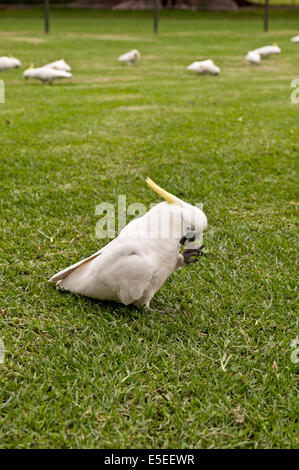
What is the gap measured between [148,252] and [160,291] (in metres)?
0.48

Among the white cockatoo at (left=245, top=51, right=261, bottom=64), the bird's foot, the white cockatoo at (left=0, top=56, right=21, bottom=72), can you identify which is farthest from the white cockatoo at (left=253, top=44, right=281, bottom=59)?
the bird's foot

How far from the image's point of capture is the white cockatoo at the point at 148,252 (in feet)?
6.23

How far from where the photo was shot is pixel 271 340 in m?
1.99

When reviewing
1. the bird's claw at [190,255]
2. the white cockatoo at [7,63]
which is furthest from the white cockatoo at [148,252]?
the white cockatoo at [7,63]

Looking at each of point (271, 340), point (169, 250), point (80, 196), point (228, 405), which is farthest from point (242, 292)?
point (80, 196)

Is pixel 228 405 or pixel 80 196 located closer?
pixel 228 405

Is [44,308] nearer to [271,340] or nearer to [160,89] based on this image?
[271,340]

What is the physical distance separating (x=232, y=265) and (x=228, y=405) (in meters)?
1.06

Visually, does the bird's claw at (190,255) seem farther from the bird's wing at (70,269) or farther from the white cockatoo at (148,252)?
the bird's wing at (70,269)

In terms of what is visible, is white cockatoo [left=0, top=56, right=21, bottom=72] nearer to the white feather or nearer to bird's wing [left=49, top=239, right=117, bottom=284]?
the white feather

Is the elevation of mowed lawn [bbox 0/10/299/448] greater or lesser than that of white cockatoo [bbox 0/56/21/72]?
lesser

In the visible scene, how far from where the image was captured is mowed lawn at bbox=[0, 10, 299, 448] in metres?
1.60

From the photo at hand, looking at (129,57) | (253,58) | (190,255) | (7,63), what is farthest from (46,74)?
(190,255)

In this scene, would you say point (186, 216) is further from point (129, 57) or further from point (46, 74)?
point (129, 57)
